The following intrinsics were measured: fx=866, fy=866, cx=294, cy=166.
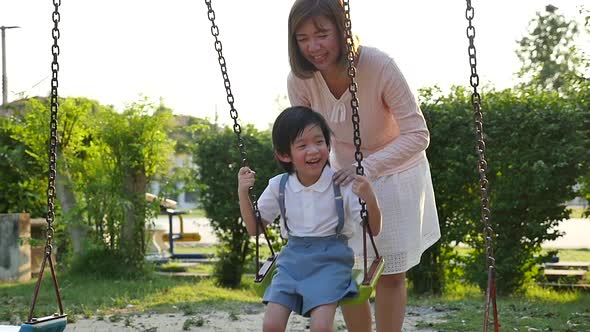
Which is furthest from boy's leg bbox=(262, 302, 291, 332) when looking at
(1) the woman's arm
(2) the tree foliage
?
(2) the tree foliage

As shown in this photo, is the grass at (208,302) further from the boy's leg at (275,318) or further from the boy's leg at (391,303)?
the boy's leg at (275,318)

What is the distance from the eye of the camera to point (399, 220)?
11.7ft

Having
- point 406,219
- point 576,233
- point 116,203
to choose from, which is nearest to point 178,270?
point 116,203

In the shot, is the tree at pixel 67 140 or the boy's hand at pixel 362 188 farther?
the tree at pixel 67 140

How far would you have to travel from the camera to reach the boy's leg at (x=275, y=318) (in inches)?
120

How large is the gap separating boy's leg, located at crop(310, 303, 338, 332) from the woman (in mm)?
506

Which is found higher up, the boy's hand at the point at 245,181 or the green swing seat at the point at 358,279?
the boy's hand at the point at 245,181

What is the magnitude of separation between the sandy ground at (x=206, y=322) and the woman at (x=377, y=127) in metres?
2.30

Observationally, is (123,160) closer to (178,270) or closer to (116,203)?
(116,203)

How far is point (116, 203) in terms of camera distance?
353 inches

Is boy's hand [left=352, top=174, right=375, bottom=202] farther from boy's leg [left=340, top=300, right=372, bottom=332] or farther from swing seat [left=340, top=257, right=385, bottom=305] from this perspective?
boy's leg [left=340, top=300, right=372, bottom=332]

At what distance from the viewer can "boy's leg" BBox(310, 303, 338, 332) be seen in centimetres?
303

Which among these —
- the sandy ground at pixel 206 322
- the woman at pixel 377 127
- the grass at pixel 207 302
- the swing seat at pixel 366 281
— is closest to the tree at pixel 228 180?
the grass at pixel 207 302

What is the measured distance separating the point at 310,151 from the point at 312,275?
456 mm
